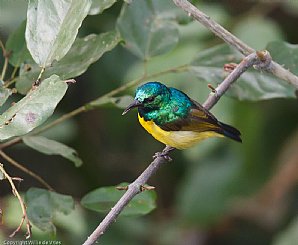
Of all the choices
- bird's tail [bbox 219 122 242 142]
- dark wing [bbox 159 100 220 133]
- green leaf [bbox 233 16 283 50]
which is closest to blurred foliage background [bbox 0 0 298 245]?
green leaf [bbox 233 16 283 50]

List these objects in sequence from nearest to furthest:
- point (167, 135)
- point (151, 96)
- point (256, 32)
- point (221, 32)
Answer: point (221, 32)
point (151, 96)
point (167, 135)
point (256, 32)

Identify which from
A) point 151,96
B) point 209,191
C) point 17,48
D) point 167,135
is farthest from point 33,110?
point 209,191

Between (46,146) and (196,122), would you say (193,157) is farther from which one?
(46,146)

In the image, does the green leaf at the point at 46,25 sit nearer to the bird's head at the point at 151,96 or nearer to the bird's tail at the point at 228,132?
the bird's head at the point at 151,96

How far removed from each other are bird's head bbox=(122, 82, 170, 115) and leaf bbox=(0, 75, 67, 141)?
58 cm

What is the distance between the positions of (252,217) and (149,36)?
2198 millimetres

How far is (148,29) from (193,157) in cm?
117

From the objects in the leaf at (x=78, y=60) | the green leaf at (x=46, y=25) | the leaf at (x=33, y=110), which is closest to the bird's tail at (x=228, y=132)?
the leaf at (x=78, y=60)

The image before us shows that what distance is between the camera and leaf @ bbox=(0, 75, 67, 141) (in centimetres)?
155

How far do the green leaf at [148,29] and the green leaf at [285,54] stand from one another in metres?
0.34

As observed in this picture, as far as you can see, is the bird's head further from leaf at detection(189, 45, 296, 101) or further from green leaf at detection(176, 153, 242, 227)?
green leaf at detection(176, 153, 242, 227)

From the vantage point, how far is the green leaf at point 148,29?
2355mm

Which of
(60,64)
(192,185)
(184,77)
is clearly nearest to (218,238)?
(192,185)

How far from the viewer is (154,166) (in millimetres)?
1965
